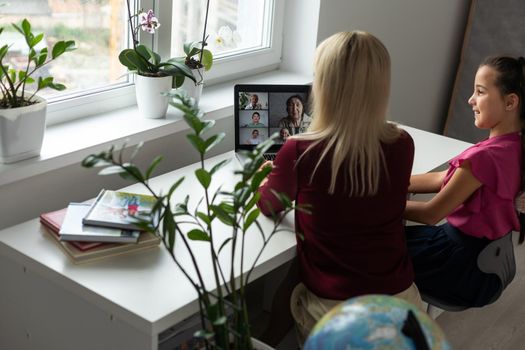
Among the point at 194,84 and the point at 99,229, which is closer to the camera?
the point at 99,229

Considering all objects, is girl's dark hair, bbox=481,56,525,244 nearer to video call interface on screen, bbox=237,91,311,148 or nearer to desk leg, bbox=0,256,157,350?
video call interface on screen, bbox=237,91,311,148

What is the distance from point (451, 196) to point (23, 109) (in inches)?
43.5

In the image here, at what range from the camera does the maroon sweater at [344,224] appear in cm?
179

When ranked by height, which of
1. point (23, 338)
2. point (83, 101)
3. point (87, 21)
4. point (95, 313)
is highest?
point (87, 21)

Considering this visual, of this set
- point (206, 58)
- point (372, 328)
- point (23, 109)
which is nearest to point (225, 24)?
point (206, 58)

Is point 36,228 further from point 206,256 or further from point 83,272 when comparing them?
point 206,256

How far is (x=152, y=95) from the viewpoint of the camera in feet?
7.39

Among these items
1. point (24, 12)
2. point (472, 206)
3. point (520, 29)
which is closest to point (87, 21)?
point (24, 12)

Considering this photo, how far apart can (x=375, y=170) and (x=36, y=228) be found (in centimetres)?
81

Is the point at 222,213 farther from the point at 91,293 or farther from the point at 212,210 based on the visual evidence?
the point at 91,293

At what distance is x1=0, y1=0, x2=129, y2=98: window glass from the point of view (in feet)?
6.62

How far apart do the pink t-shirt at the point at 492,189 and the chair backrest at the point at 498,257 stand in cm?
3

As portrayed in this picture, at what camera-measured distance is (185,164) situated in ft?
8.00

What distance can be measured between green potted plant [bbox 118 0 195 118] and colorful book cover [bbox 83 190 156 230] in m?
0.42
